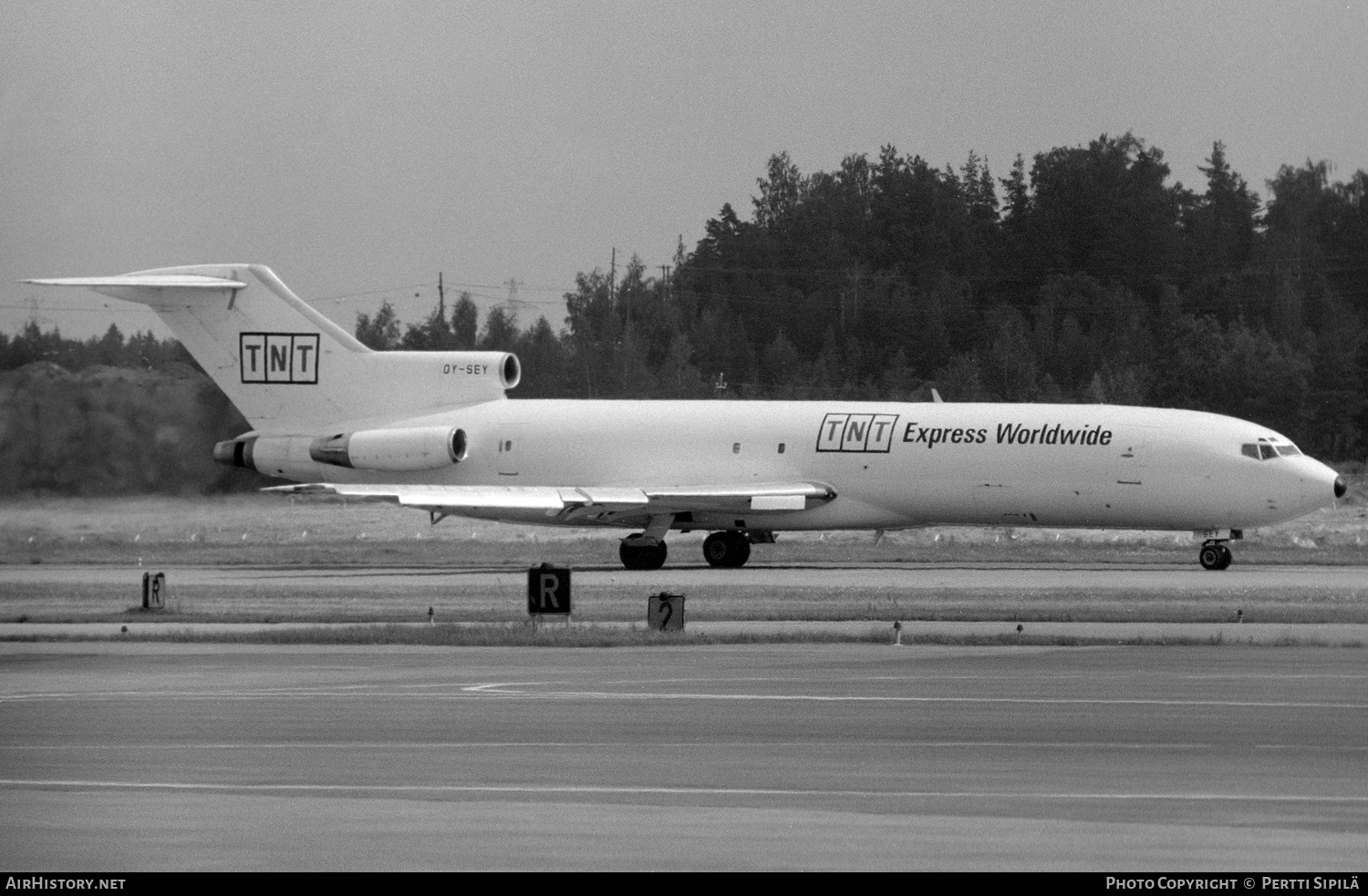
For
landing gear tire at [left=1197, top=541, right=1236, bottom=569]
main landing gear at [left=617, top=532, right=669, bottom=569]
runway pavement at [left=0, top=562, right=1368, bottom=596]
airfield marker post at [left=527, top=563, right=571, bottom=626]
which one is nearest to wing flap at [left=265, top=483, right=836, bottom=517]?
main landing gear at [left=617, top=532, right=669, bottom=569]

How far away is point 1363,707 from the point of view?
56.6ft

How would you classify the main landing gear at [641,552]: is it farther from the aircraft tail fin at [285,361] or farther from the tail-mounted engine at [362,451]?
the aircraft tail fin at [285,361]

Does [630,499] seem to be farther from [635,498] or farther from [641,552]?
[641,552]

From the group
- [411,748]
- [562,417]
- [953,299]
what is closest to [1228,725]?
[411,748]

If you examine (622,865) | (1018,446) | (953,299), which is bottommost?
(622,865)

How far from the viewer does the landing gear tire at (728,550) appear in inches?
1753

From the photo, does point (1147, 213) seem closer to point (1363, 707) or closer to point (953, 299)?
point (953, 299)

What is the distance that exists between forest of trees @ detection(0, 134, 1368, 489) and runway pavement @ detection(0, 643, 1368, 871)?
47135mm

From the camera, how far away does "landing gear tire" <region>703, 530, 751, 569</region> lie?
44.5 metres

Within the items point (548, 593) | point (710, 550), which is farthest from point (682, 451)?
point (548, 593)

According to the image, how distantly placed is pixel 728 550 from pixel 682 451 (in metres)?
2.48

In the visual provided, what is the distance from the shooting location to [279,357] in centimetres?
4650

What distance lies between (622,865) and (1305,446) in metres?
60.7

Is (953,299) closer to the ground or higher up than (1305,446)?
higher up
